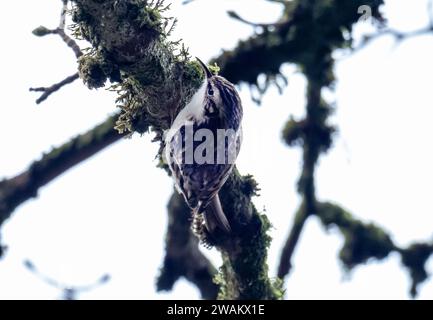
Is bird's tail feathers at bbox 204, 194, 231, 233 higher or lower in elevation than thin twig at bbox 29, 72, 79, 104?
lower

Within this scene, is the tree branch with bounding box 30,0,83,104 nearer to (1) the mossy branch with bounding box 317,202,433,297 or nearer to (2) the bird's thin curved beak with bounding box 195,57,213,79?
(2) the bird's thin curved beak with bounding box 195,57,213,79

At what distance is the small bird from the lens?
4.39 metres

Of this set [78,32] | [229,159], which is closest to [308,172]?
[229,159]

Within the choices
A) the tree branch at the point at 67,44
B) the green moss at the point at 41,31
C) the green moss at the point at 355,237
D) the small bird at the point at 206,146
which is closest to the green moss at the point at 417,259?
the green moss at the point at 355,237

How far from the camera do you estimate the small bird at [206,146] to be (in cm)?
439

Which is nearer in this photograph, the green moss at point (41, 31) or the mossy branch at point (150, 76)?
the mossy branch at point (150, 76)

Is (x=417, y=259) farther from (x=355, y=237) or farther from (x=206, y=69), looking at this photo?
(x=206, y=69)

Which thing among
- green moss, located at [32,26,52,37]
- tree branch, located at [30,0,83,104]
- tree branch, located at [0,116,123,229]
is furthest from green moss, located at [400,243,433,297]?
green moss, located at [32,26,52,37]

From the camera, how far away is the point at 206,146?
15.8 ft

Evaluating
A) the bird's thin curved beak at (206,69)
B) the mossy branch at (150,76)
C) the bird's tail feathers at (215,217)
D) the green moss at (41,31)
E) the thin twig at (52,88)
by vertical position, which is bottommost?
the bird's tail feathers at (215,217)

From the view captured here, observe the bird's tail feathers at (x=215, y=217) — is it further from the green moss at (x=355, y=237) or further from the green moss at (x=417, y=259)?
the green moss at (x=417, y=259)
